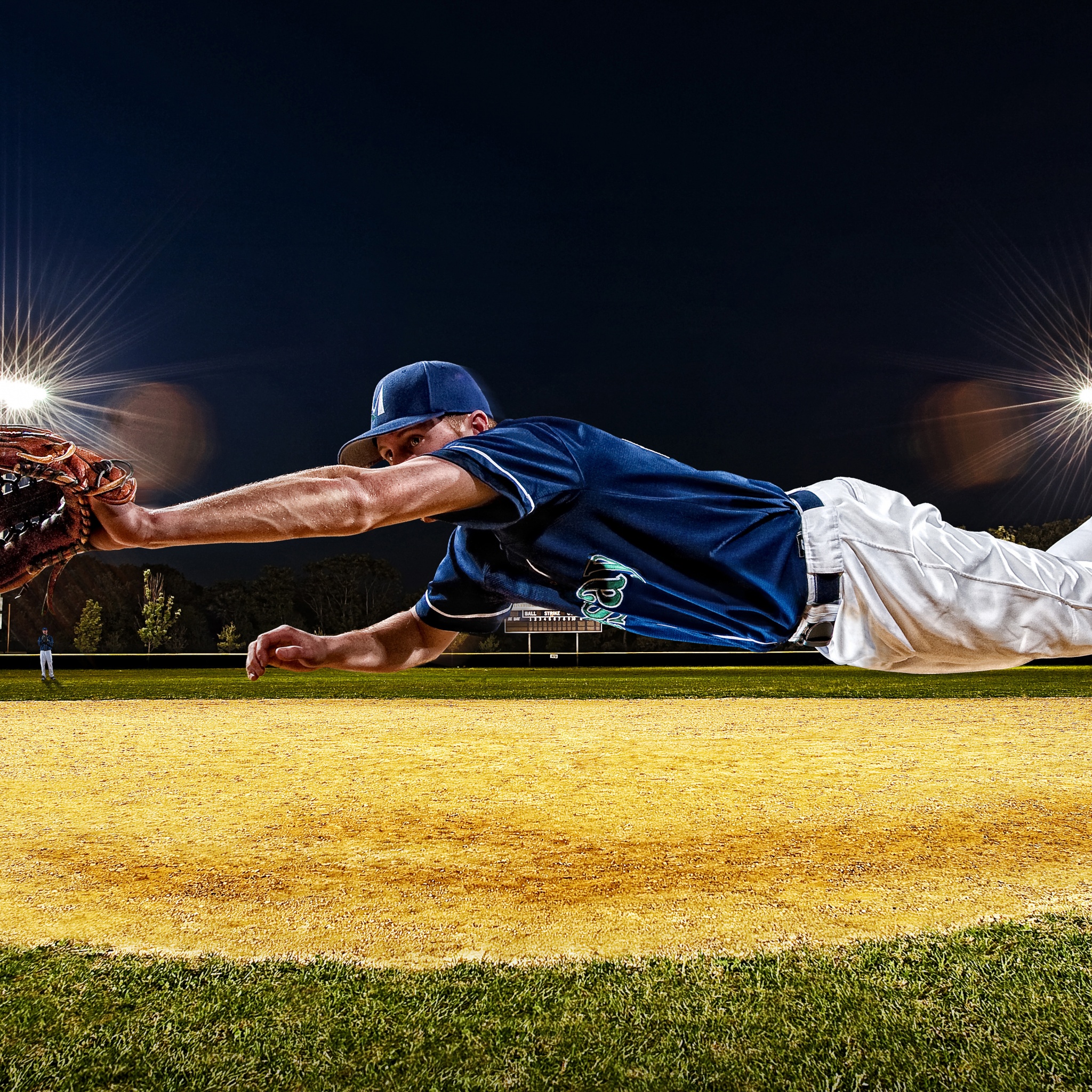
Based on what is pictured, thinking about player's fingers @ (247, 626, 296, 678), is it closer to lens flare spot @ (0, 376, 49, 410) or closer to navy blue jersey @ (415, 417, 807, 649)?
navy blue jersey @ (415, 417, 807, 649)

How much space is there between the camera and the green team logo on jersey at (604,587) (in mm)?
2665

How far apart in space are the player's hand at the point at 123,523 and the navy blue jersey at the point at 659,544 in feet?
2.86

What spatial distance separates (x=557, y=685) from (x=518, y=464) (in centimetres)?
1970

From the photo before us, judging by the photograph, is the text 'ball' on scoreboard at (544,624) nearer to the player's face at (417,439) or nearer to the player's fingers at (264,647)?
the player's fingers at (264,647)

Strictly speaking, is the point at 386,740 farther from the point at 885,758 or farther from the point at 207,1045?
the point at 207,1045

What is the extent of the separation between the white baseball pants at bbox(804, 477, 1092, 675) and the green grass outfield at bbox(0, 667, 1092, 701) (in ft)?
47.0

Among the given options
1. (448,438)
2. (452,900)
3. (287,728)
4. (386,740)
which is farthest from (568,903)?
(287,728)

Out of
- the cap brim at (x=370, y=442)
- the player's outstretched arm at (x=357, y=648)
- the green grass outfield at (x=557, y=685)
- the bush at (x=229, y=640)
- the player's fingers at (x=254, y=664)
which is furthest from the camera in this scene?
the bush at (x=229, y=640)

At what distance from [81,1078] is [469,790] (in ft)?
14.5

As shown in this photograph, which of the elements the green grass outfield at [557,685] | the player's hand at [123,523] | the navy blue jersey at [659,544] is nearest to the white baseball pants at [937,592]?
the navy blue jersey at [659,544]

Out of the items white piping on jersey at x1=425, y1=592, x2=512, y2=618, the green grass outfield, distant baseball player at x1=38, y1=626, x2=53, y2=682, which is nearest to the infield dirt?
white piping on jersey at x1=425, y1=592, x2=512, y2=618

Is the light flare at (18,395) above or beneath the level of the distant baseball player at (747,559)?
above

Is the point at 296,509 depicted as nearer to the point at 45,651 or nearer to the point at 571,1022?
the point at 571,1022

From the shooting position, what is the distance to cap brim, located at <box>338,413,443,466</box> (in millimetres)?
2705
